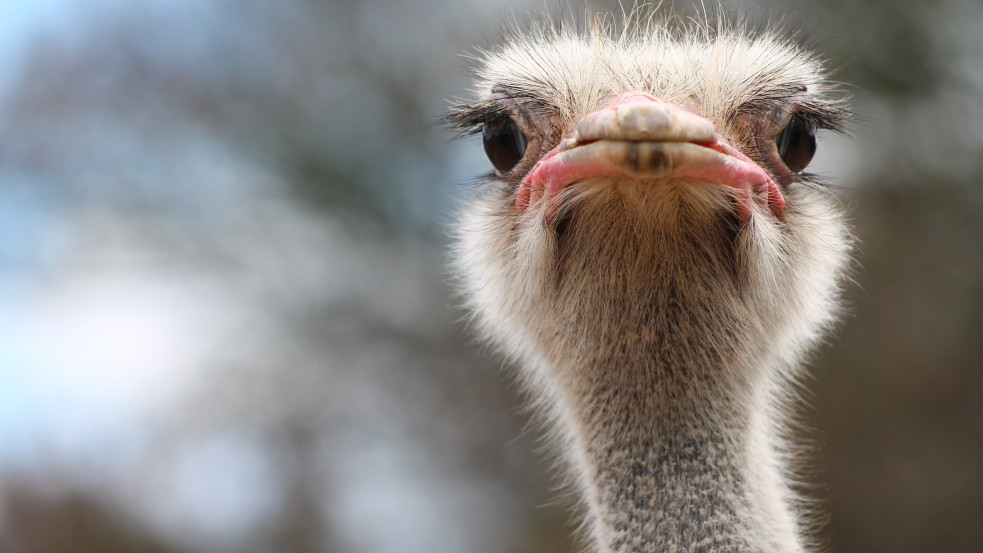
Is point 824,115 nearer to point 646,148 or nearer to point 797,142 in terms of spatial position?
point 797,142

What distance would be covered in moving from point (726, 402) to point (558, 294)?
392 millimetres

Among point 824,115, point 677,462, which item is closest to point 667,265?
point 677,462

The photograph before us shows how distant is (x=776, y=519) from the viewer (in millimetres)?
1662

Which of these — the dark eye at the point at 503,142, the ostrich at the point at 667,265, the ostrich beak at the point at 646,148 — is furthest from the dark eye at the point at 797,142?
the dark eye at the point at 503,142

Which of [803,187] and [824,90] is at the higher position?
[824,90]

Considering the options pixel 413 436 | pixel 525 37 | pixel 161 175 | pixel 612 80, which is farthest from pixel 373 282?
pixel 612 80

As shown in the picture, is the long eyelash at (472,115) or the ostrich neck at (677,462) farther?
the long eyelash at (472,115)

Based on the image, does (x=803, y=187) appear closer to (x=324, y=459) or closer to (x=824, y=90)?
(x=824, y=90)

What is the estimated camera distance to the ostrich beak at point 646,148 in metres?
1.26

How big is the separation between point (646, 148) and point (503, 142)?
0.71 meters

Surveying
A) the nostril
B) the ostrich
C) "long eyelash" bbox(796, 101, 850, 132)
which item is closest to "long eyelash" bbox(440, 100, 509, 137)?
the ostrich

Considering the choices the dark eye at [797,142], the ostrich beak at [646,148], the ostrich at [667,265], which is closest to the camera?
the ostrich beak at [646,148]

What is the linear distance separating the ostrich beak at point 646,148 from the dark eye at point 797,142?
432 millimetres

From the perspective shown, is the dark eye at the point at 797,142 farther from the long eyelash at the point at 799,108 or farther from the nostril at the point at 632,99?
the nostril at the point at 632,99
